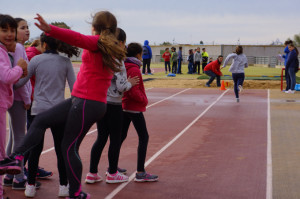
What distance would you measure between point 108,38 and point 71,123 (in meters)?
0.87

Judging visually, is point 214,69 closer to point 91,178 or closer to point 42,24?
point 91,178

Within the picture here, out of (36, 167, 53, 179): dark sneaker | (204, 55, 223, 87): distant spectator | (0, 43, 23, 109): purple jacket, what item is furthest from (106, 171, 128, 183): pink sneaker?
(204, 55, 223, 87): distant spectator

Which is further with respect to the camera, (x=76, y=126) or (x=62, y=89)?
(x=62, y=89)

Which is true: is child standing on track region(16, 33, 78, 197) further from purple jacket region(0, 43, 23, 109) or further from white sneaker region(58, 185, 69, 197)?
white sneaker region(58, 185, 69, 197)

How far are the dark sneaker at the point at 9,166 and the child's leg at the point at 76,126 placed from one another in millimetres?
459

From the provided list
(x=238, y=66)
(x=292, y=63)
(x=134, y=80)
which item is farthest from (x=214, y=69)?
(x=134, y=80)

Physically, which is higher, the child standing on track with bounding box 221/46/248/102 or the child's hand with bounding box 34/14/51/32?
the child's hand with bounding box 34/14/51/32

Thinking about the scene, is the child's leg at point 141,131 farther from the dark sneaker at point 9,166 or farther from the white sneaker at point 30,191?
the dark sneaker at point 9,166

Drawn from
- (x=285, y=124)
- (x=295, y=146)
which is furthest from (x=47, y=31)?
(x=285, y=124)

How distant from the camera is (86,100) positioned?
4090mm

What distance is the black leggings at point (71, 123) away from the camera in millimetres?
4094

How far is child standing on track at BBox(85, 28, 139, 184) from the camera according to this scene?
5.04 m

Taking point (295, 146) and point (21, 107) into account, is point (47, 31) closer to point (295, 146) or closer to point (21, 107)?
point (21, 107)

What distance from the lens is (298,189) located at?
17.1 feet
